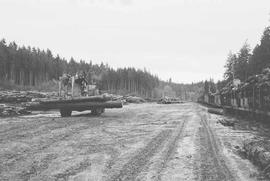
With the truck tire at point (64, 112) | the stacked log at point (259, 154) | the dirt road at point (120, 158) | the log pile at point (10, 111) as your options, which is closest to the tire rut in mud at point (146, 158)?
the dirt road at point (120, 158)

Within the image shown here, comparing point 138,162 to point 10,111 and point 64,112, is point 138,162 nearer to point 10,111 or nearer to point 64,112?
point 64,112

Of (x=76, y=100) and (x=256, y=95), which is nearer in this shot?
(x=256, y=95)

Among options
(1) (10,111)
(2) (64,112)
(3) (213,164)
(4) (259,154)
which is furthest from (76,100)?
(4) (259,154)

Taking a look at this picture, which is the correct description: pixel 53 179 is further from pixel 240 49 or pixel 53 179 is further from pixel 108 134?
pixel 240 49

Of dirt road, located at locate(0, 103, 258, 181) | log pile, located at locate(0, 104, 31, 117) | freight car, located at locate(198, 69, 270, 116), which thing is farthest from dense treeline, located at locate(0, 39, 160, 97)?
dirt road, located at locate(0, 103, 258, 181)

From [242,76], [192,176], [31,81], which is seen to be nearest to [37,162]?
[192,176]

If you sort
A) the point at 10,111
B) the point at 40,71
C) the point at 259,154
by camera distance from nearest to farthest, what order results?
the point at 259,154
the point at 10,111
the point at 40,71

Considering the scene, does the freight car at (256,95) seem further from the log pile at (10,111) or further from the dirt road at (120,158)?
the log pile at (10,111)

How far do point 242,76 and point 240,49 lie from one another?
12919mm

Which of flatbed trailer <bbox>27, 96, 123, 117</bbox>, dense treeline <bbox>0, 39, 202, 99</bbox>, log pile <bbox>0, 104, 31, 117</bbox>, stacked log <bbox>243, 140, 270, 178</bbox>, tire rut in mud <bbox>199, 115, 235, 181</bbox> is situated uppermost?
dense treeline <bbox>0, 39, 202, 99</bbox>

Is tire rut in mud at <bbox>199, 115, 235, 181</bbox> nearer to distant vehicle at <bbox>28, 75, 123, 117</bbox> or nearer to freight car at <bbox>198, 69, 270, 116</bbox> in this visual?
freight car at <bbox>198, 69, 270, 116</bbox>

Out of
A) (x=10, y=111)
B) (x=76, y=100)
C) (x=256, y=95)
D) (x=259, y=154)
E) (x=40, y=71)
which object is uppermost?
(x=40, y=71)

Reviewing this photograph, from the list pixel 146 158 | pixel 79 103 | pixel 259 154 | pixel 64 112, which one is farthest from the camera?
pixel 64 112

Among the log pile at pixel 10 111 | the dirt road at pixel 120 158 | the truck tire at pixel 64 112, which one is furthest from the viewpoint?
the log pile at pixel 10 111
